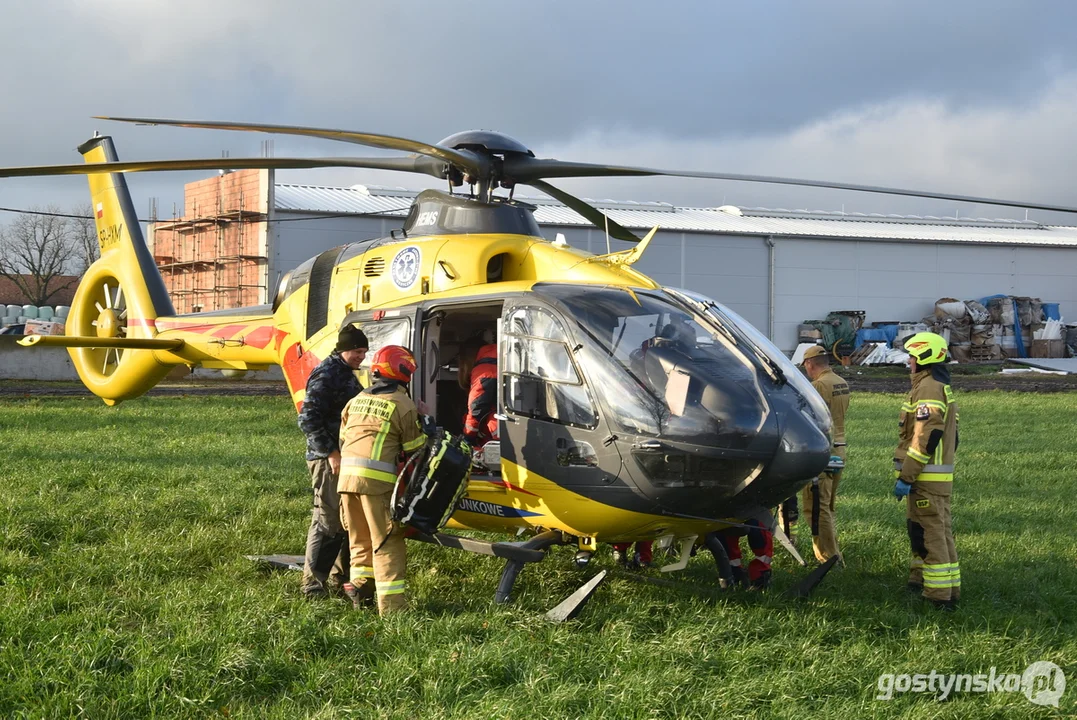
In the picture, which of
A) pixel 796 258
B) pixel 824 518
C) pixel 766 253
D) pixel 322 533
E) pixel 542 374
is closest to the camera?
pixel 542 374

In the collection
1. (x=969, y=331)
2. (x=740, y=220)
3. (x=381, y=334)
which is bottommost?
(x=969, y=331)

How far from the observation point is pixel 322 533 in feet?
22.4

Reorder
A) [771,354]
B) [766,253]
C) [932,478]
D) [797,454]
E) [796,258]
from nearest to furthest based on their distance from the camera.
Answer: [797,454] → [771,354] → [932,478] → [766,253] → [796,258]

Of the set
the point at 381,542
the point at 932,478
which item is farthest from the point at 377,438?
the point at 932,478

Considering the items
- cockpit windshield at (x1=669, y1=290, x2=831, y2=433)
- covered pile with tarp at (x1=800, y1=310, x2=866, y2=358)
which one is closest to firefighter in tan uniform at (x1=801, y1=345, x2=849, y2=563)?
cockpit windshield at (x1=669, y1=290, x2=831, y2=433)

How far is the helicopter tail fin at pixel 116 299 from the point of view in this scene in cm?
1080

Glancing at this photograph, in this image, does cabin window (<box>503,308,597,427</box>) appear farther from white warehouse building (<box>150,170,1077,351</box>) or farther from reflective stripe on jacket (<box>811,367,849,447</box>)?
white warehouse building (<box>150,170,1077,351</box>)

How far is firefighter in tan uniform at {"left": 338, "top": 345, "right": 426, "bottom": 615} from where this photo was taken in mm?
6180

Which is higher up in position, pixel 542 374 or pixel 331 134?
pixel 331 134

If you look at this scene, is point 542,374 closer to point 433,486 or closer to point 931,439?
point 433,486

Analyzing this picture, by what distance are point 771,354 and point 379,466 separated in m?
2.63

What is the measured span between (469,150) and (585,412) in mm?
2639

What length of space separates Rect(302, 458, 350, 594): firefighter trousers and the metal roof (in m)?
23.9

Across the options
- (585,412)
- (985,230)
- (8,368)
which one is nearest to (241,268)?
(8,368)
